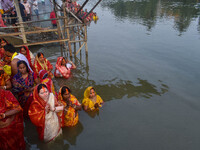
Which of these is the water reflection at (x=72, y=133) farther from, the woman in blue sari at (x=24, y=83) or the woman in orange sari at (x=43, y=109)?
the woman in blue sari at (x=24, y=83)

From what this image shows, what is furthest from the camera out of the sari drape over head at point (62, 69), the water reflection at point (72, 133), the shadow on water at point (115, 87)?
the sari drape over head at point (62, 69)

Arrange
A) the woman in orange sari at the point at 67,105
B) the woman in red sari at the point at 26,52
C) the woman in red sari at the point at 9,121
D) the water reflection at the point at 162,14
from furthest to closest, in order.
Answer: the water reflection at the point at 162,14 → the woman in red sari at the point at 26,52 → the woman in orange sari at the point at 67,105 → the woman in red sari at the point at 9,121

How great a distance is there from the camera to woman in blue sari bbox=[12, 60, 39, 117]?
3170 mm

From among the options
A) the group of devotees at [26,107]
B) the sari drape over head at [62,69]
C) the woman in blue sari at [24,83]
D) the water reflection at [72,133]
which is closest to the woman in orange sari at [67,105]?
the group of devotees at [26,107]

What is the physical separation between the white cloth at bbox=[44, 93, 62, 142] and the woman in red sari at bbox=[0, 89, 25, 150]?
45 cm

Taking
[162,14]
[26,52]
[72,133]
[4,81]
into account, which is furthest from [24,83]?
[162,14]

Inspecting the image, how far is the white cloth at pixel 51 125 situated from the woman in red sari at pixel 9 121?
450mm

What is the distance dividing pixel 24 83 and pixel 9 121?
0.93 metres

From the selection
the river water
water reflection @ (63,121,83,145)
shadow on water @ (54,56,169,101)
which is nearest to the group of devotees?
water reflection @ (63,121,83,145)

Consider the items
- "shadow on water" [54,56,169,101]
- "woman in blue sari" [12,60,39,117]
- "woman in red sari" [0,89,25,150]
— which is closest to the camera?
"woman in red sari" [0,89,25,150]

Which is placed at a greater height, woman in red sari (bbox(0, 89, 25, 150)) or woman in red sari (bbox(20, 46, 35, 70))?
woman in red sari (bbox(20, 46, 35, 70))

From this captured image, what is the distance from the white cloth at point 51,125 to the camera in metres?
2.68

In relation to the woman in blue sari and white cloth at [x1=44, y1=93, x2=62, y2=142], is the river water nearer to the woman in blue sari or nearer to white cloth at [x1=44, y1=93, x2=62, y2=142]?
white cloth at [x1=44, y1=93, x2=62, y2=142]

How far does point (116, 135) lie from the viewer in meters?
3.79
